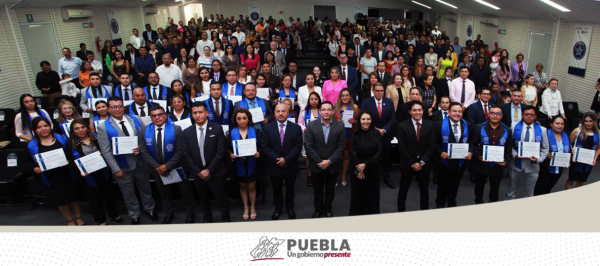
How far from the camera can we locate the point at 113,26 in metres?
12.6

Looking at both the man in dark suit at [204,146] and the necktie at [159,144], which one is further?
the necktie at [159,144]

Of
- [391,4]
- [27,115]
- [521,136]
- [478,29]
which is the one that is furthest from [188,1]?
[521,136]

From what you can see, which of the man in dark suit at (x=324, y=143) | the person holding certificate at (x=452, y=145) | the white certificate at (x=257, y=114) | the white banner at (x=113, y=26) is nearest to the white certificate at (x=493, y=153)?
the person holding certificate at (x=452, y=145)

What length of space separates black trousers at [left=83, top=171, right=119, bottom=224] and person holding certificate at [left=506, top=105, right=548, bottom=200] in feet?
15.5

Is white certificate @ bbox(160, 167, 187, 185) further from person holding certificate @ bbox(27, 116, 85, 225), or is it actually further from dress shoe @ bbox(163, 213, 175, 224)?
person holding certificate @ bbox(27, 116, 85, 225)

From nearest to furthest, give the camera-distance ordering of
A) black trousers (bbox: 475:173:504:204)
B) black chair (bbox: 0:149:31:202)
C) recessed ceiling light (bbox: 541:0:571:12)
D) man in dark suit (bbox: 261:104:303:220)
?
man in dark suit (bbox: 261:104:303:220) < black trousers (bbox: 475:173:504:204) < black chair (bbox: 0:149:31:202) < recessed ceiling light (bbox: 541:0:571:12)

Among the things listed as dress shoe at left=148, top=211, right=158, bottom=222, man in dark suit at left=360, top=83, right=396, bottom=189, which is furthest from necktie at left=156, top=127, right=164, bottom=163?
man in dark suit at left=360, top=83, right=396, bottom=189

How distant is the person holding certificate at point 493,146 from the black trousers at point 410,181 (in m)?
0.59

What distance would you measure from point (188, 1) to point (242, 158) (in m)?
18.2

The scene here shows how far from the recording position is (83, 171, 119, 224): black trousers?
13.3 ft

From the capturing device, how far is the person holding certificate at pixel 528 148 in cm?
383

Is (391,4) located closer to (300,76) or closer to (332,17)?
(332,17)

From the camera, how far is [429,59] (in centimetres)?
902

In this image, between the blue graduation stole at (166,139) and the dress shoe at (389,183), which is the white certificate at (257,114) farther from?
the dress shoe at (389,183)
